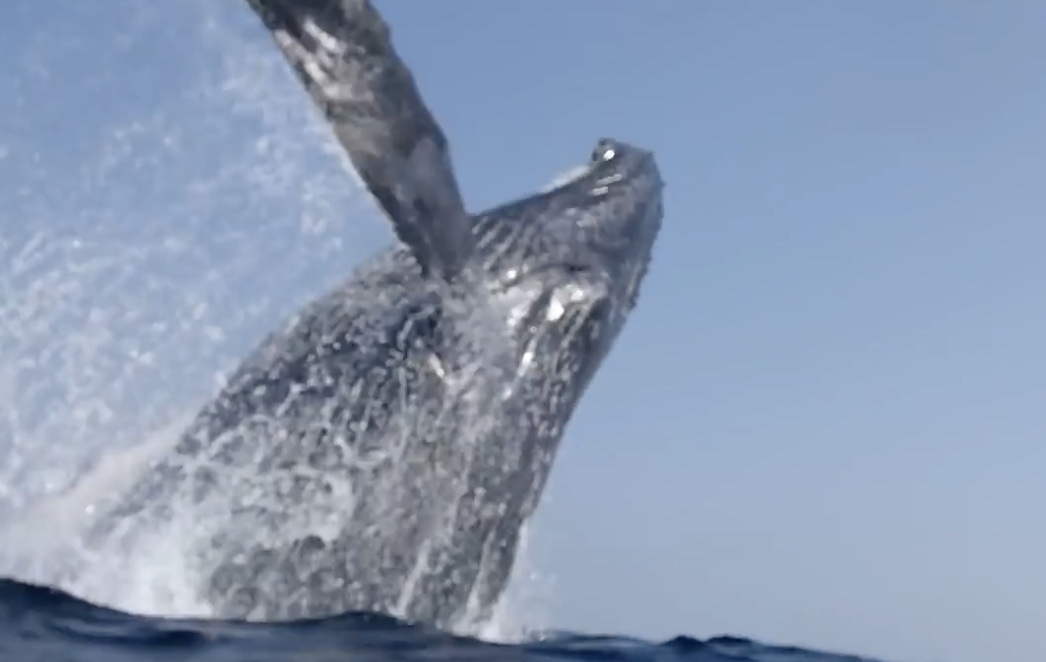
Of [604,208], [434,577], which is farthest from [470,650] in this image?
[604,208]

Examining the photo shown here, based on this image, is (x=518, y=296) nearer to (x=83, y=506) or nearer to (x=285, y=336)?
(x=285, y=336)

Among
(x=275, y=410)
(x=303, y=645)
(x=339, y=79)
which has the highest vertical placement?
(x=339, y=79)

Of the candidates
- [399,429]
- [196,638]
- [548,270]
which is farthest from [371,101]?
[196,638]

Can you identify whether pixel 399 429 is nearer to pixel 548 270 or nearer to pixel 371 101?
pixel 548 270

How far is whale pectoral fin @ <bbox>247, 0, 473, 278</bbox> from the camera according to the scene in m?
6.65

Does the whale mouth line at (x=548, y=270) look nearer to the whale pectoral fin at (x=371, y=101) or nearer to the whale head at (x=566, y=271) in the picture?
the whale head at (x=566, y=271)

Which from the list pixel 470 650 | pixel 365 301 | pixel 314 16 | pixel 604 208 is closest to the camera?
pixel 314 16

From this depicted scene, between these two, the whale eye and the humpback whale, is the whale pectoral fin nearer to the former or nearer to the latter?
the humpback whale

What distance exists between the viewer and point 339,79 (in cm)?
673

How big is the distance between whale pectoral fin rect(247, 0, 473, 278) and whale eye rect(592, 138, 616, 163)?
1728mm

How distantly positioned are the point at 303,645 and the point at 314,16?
8.44 ft

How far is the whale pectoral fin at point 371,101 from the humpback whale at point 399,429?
0.05ft

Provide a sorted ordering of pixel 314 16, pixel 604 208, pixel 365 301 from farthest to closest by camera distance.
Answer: pixel 604 208 < pixel 365 301 < pixel 314 16

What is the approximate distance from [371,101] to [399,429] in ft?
5.05
